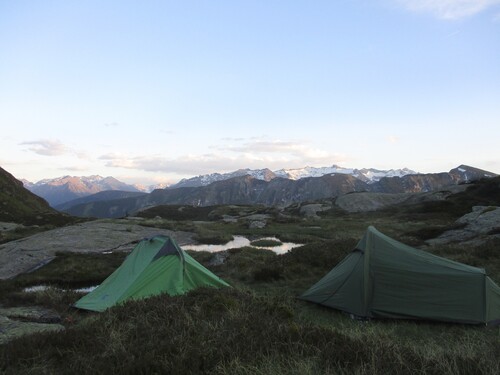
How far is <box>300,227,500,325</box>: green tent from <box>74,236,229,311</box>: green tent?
540cm

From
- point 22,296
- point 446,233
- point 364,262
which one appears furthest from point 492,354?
point 446,233

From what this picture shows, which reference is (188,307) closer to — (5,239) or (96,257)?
(96,257)

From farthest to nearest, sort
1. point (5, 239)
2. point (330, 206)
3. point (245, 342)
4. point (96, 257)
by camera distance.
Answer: point (330, 206)
point (5, 239)
point (96, 257)
point (245, 342)

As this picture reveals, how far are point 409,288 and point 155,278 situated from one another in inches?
387

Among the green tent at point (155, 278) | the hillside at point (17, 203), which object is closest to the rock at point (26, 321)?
the green tent at point (155, 278)

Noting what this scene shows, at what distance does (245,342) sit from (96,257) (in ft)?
88.8

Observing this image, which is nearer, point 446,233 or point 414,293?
point 414,293

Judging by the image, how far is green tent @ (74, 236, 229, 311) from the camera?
1545cm

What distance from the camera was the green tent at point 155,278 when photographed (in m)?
15.5

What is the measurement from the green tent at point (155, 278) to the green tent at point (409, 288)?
5.40 m

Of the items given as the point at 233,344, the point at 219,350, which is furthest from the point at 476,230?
the point at 219,350

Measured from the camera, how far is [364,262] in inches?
582

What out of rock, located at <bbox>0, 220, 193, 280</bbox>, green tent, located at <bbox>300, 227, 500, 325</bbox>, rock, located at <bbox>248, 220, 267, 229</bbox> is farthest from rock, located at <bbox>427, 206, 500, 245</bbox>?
rock, located at <bbox>248, 220, 267, 229</bbox>

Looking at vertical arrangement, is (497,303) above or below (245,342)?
below
